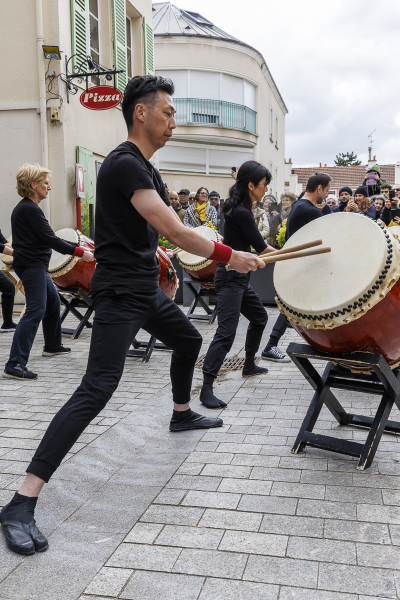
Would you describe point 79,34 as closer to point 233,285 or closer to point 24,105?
point 24,105

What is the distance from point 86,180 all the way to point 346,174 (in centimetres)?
4501

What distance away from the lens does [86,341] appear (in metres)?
7.34

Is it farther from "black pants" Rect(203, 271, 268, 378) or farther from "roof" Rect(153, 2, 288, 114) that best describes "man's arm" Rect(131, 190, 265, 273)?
"roof" Rect(153, 2, 288, 114)

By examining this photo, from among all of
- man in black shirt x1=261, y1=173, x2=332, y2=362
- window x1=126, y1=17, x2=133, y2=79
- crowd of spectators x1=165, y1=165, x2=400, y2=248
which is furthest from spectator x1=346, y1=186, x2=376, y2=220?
window x1=126, y1=17, x2=133, y2=79

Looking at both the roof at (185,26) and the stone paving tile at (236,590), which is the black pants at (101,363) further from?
the roof at (185,26)

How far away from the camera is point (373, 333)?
310 centimetres

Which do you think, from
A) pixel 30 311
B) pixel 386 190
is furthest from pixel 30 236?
pixel 386 190

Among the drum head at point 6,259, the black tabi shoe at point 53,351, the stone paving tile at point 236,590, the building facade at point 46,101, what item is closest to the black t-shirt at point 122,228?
the stone paving tile at point 236,590

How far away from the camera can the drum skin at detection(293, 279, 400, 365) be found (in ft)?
9.97

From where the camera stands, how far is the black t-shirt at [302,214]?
538 centimetres

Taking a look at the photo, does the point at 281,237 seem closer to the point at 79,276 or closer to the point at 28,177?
the point at 79,276

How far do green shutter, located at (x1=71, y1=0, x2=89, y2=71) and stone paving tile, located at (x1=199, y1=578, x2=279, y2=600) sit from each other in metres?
9.62

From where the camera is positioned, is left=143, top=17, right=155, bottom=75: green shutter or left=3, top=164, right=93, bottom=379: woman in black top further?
left=143, top=17, right=155, bottom=75: green shutter

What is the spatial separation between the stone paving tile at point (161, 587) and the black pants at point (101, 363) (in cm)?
64
